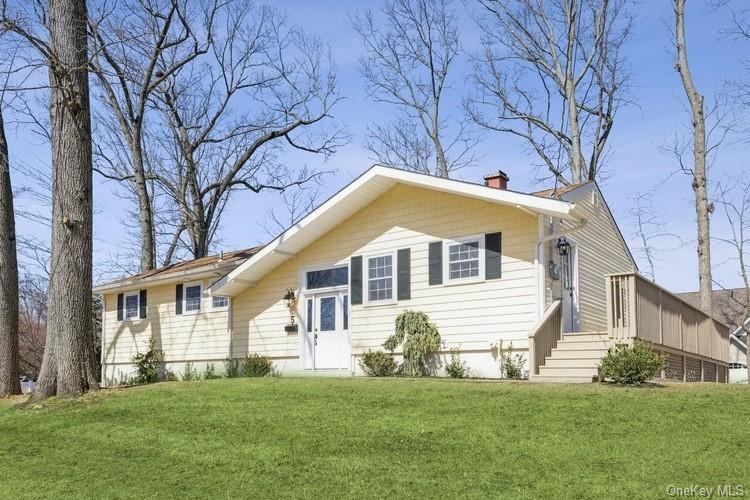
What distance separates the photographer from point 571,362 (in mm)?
12891

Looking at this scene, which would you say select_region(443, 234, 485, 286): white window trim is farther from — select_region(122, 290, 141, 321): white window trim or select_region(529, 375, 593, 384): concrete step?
select_region(122, 290, 141, 321): white window trim

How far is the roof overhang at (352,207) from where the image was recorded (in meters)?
13.2

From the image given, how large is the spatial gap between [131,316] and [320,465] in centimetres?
1492

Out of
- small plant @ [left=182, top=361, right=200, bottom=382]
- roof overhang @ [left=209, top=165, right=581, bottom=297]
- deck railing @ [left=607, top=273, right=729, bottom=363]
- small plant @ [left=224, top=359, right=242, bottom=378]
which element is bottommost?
small plant @ [left=182, top=361, right=200, bottom=382]

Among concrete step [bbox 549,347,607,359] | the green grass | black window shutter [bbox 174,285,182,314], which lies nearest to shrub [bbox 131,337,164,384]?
black window shutter [bbox 174,285,182,314]

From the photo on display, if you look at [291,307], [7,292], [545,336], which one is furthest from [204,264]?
[545,336]

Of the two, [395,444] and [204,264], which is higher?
[204,264]

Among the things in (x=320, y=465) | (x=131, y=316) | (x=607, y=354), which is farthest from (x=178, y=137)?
(x=320, y=465)

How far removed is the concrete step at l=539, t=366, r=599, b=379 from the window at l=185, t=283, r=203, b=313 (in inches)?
390

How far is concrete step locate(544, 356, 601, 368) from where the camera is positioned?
12609 millimetres

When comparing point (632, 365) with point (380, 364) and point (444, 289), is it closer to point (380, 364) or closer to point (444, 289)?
point (444, 289)

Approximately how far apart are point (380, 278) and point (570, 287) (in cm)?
387

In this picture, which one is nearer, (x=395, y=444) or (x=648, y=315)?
(x=395, y=444)

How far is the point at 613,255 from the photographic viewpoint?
17344 millimetres
